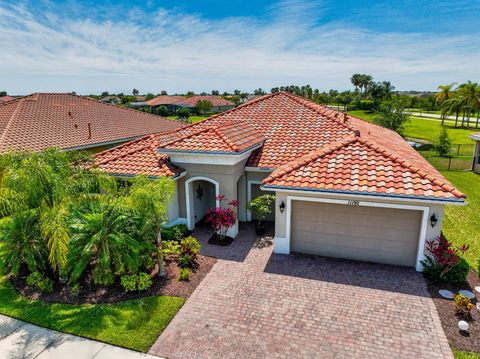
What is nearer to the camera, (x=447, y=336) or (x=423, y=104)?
(x=447, y=336)

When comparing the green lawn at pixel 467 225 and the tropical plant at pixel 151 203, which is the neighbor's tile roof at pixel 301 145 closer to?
the green lawn at pixel 467 225

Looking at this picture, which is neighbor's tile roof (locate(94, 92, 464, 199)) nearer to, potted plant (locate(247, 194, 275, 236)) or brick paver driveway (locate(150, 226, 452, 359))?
potted plant (locate(247, 194, 275, 236))

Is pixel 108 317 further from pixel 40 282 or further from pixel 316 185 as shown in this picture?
pixel 316 185

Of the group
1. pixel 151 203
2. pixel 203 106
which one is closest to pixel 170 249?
pixel 151 203

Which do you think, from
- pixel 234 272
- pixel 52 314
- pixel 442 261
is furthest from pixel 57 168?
pixel 442 261

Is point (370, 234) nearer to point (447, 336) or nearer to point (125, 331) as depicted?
point (447, 336)

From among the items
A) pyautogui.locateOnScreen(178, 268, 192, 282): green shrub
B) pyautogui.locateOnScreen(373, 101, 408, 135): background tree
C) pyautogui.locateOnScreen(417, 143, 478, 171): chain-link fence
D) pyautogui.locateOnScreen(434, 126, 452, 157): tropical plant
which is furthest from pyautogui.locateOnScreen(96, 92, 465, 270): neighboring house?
pyautogui.locateOnScreen(373, 101, 408, 135): background tree
